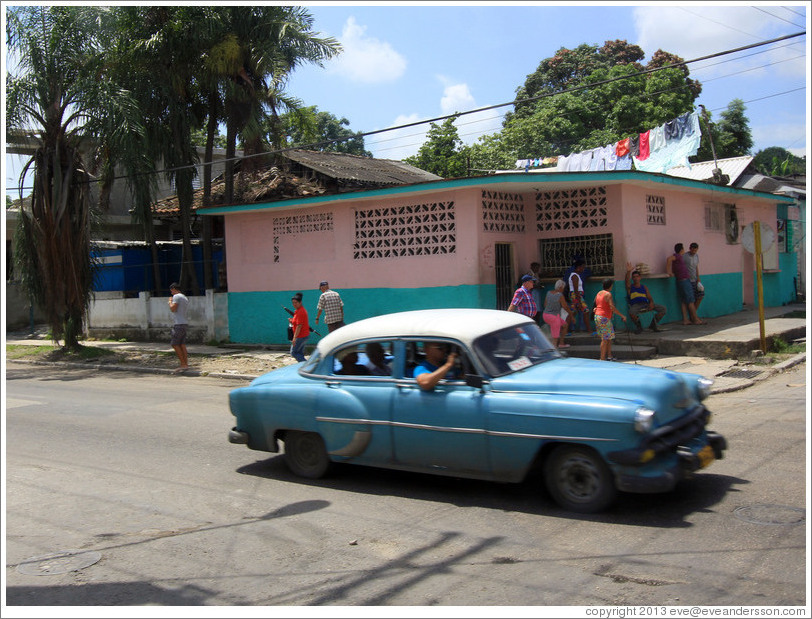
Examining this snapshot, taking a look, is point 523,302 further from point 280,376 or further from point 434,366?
point 434,366

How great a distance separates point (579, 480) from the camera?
595 cm

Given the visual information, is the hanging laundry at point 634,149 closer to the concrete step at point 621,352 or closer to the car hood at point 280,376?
the concrete step at point 621,352

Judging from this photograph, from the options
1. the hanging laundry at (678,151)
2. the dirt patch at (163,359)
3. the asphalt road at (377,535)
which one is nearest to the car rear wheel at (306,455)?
the asphalt road at (377,535)

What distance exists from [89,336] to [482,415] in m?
Answer: 21.0

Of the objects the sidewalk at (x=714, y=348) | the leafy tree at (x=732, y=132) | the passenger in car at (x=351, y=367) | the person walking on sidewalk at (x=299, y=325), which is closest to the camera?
Answer: the passenger in car at (x=351, y=367)

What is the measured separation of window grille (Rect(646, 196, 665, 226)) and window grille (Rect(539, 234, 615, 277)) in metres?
1.34

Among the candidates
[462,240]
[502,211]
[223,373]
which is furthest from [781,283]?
[223,373]

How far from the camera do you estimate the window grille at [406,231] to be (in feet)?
52.6

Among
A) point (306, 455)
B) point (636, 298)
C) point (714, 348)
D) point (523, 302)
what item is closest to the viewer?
point (306, 455)

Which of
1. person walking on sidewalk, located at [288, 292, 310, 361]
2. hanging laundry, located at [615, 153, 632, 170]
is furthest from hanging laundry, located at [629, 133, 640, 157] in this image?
person walking on sidewalk, located at [288, 292, 310, 361]

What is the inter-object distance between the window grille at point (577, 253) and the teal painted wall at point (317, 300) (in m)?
1.78

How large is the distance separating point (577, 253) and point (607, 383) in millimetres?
10720

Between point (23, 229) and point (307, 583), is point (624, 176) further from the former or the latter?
point (23, 229)

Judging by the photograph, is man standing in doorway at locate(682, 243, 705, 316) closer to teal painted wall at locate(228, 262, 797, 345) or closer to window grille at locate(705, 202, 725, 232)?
teal painted wall at locate(228, 262, 797, 345)
